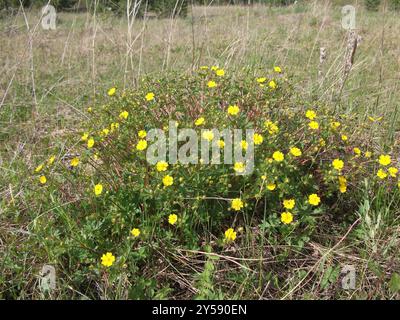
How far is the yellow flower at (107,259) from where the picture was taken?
1233mm

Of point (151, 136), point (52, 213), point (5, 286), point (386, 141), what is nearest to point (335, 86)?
point (386, 141)

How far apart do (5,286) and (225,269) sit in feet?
2.84

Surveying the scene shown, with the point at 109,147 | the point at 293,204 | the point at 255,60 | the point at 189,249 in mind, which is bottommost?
the point at 189,249

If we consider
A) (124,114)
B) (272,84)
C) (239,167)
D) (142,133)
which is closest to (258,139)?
(239,167)

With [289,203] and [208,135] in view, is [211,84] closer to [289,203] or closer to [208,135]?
[208,135]

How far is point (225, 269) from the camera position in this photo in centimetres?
138

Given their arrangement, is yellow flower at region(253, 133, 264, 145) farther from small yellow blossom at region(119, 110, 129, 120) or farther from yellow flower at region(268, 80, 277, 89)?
small yellow blossom at region(119, 110, 129, 120)

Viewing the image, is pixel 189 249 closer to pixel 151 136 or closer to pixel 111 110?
pixel 151 136

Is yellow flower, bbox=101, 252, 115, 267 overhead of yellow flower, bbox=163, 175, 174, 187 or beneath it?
beneath

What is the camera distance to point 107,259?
1.25 meters

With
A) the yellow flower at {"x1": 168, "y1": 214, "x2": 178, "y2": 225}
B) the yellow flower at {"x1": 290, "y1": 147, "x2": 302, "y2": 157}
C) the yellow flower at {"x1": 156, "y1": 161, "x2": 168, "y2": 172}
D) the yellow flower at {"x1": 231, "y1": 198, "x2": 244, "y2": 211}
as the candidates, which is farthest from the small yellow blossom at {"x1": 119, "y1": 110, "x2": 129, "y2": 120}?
the yellow flower at {"x1": 290, "y1": 147, "x2": 302, "y2": 157}

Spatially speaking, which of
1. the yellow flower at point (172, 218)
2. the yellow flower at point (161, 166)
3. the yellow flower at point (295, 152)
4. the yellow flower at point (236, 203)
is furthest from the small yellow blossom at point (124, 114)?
the yellow flower at point (295, 152)

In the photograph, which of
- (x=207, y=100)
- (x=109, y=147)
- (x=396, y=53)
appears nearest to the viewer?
(x=109, y=147)

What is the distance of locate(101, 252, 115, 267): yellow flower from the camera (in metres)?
1.23
